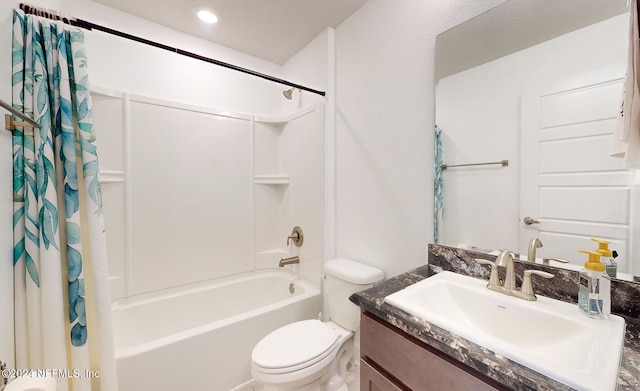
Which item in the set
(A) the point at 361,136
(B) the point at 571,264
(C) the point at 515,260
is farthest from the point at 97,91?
(B) the point at 571,264

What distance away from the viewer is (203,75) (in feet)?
6.82

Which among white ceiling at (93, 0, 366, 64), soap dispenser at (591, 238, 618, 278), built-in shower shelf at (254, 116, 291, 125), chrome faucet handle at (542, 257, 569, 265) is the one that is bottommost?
chrome faucet handle at (542, 257, 569, 265)

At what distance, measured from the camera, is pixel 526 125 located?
97 cm

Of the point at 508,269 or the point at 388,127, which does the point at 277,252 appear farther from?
the point at 508,269

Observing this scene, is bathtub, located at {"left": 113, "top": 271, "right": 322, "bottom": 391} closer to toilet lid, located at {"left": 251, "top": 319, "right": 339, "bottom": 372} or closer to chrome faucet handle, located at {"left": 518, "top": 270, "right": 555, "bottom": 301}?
toilet lid, located at {"left": 251, "top": 319, "right": 339, "bottom": 372}

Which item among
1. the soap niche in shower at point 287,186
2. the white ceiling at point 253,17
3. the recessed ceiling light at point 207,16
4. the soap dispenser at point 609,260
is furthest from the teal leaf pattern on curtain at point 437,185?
the recessed ceiling light at point 207,16

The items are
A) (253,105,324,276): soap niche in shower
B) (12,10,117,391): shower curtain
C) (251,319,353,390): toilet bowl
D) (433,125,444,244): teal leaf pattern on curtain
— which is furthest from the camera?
(253,105,324,276): soap niche in shower

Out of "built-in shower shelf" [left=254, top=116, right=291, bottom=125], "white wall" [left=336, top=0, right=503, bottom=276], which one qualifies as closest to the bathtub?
"white wall" [left=336, top=0, right=503, bottom=276]

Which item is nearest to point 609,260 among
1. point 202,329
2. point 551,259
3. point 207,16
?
point 551,259

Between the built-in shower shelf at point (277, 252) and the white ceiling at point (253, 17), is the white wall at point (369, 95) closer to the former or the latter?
the white ceiling at point (253, 17)

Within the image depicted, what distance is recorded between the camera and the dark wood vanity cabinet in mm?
609

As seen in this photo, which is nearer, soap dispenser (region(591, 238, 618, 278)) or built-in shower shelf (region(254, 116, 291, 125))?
soap dispenser (region(591, 238, 618, 278))

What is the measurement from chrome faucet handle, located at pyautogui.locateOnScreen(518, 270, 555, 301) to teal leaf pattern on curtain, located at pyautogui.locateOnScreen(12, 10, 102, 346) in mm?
1742

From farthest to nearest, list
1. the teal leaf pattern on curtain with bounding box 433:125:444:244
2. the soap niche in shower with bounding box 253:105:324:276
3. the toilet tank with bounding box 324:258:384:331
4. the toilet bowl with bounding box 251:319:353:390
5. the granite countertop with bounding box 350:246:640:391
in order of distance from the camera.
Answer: the soap niche in shower with bounding box 253:105:324:276, the toilet tank with bounding box 324:258:384:331, the teal leaf pattern on curtain with bounding box 433:125:444:244, the toilet bowl with bounding box 251:319:353:390, the granite countertop with bounding box 350:246:640:391
